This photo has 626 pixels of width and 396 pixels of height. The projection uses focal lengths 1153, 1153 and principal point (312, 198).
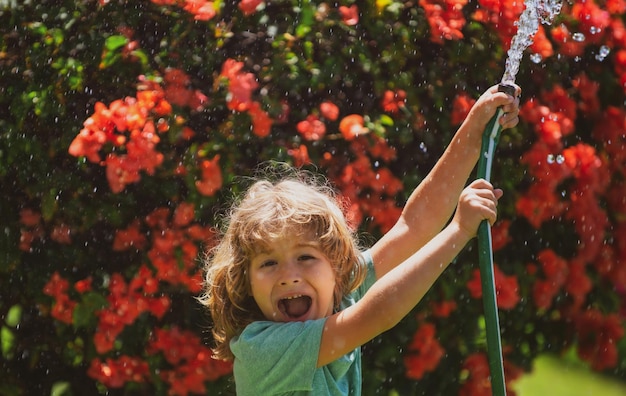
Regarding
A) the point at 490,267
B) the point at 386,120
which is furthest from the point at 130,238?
the point at 490,267

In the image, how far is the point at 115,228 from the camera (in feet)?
11.9

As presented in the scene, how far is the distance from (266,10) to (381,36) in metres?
Result: 0.38

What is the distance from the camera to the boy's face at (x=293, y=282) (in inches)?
96.9

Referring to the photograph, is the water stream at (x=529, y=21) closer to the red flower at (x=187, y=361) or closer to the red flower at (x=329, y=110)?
the red flower at (x=329, y=110)

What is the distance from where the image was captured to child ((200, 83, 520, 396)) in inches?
90.9

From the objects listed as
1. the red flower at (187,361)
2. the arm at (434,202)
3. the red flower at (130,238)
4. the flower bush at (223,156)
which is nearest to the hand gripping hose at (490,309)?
the arm at (434,202)

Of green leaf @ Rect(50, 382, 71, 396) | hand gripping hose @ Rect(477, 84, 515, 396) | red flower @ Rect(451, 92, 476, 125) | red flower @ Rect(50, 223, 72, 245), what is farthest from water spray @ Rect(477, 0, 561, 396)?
green leaf @ Rect(50, 382, 71, 396)

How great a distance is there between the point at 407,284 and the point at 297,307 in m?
0.32

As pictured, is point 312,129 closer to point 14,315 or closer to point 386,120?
point 386,120

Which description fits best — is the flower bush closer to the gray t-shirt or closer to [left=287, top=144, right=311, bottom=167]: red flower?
[left=287, top=144, right=311, bottom=167]: red flower

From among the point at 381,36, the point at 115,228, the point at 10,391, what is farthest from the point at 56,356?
the point at 381,36

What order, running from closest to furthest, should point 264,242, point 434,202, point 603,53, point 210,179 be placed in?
point 264,242, point 434,202, point 210,179, point 603,53

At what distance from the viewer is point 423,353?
364 cm

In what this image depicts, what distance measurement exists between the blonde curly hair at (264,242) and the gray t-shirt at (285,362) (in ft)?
0.34
